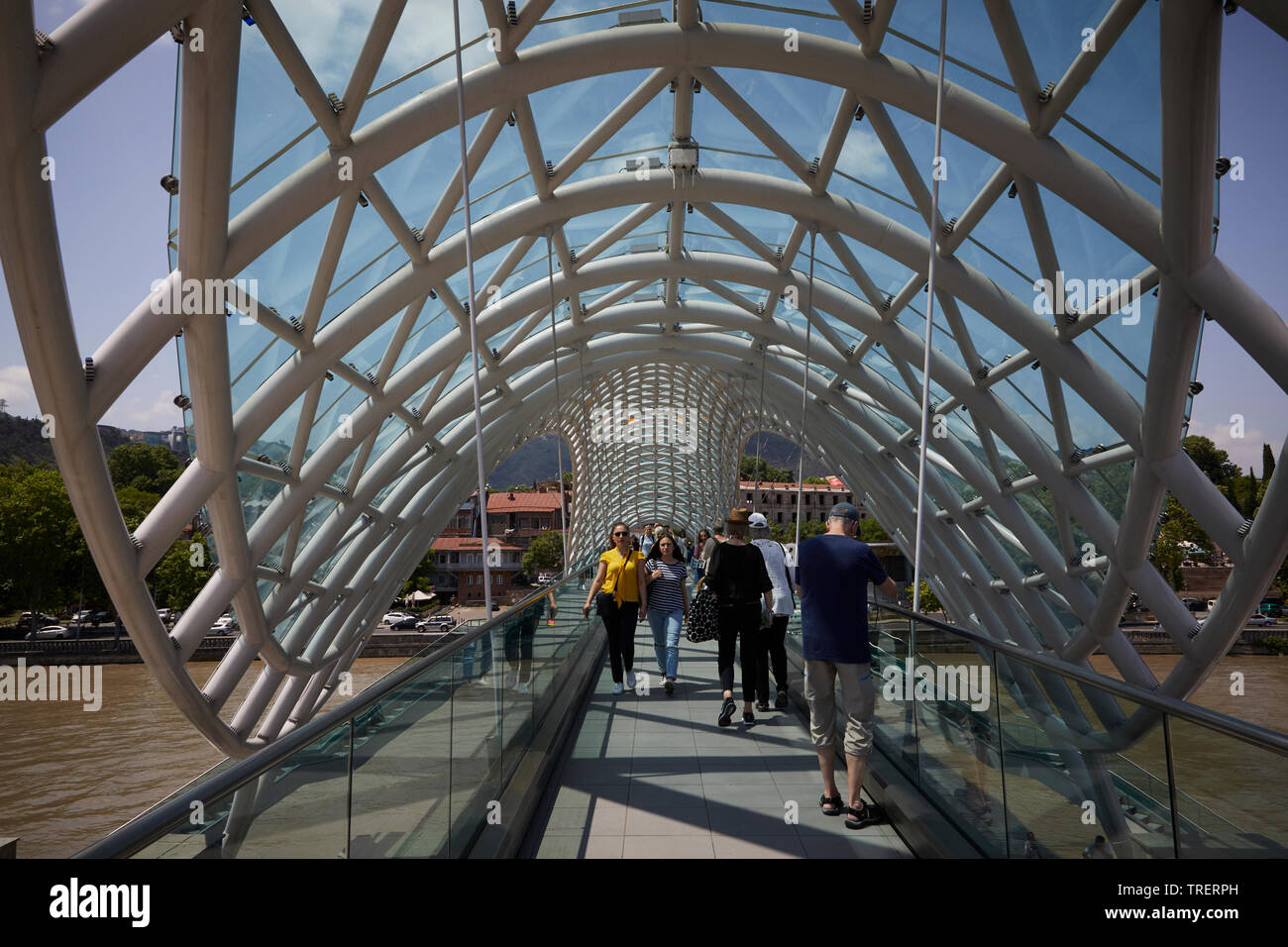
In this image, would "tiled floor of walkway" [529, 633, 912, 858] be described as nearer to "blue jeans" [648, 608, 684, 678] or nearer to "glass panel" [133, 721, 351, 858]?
"blue jeans" [648, 608, 684, 678]

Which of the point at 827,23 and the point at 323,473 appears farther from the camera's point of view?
the point at 323,473

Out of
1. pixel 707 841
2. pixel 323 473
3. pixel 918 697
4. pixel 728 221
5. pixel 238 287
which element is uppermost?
pixel 728 221

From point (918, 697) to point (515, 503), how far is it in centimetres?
13757

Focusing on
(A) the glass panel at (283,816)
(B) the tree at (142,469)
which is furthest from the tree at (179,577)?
(A) the glass panel at (283,816)

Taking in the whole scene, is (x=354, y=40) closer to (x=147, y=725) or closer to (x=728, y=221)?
(x=728, y=221)

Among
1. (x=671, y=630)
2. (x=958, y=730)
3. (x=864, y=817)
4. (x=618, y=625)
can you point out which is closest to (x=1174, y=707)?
(x=958, y=730)

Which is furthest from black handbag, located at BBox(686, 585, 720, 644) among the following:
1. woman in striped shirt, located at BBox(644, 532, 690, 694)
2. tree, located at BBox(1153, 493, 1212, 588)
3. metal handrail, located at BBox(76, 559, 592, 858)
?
tree, located at BBox(1153, 493, 1212, 588)

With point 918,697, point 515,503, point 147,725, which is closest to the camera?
point 918,697

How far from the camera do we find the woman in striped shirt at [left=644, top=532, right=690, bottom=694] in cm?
1275

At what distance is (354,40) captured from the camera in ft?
38.9

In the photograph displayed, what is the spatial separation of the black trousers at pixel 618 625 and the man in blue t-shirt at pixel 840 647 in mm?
4964

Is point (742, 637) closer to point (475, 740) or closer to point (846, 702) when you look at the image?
point (846, 702)

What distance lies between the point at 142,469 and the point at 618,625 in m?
105

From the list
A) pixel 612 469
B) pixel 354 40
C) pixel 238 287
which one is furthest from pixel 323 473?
pixel 612 469
